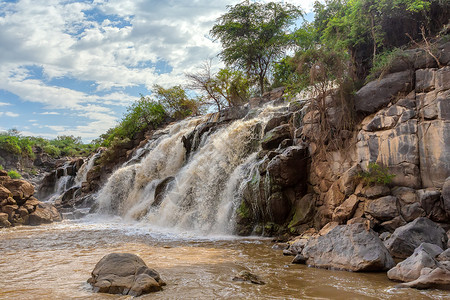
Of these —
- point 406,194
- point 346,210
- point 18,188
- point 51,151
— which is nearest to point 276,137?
point 346,210

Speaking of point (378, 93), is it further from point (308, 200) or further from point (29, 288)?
point (29, 288)

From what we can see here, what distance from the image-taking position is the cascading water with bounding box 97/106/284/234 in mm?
12000

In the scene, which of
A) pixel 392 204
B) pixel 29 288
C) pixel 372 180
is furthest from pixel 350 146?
pixel 29 288

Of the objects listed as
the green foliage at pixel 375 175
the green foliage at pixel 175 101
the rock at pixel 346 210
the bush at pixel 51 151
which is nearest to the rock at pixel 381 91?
the green foliage at pixel 375 175

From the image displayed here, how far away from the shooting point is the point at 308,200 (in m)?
10.5

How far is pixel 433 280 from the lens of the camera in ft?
15.6

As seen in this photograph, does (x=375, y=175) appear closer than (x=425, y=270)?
No

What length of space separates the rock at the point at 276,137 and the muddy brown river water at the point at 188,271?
12.6ft

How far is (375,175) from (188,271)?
5557mm

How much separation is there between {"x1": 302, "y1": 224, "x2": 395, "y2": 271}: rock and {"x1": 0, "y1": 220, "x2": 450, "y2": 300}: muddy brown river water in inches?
8.3

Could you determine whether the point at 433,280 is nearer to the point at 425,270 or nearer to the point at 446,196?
the point at 425,270

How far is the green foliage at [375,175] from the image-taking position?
8633 mm

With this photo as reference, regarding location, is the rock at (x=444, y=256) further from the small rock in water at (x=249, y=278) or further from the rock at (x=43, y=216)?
the rock at (x=43, y=216)

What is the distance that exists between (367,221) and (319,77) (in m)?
5.00
